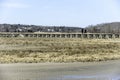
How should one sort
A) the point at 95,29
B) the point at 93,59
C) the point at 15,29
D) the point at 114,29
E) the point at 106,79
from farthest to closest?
the point at 15,29 < the point at 95,29 < the point at 114,29 < the point at 93,59 < the point at 106,79

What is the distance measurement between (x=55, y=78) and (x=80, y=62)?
7211 millimetres

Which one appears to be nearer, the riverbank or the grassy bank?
the riverbank

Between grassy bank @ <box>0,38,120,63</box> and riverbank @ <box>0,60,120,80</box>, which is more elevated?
riverbank @ <box>0,60,120,80</box>

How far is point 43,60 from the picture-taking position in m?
20.0

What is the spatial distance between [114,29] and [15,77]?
114234 mm

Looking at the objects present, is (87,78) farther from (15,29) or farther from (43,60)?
(15,29)

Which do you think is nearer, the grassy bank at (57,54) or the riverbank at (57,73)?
the riverbank at (57,73)

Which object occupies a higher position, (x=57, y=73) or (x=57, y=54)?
(x=57, y=73)

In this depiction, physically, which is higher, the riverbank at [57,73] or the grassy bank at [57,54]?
the riverbank at [57,73]


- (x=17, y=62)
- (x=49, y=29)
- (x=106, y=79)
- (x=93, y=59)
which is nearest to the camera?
(x=106, y=79)

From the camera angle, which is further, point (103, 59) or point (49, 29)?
point (49, 29)

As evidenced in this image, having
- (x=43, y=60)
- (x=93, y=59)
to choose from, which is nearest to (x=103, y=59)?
(x=93, y=59)

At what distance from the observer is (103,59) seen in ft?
70.8

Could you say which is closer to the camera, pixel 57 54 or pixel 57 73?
pixel 57 73
